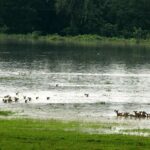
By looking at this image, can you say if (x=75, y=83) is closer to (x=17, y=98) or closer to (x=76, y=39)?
(x=17, y=98)

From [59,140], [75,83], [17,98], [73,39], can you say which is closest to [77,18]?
[73,39]

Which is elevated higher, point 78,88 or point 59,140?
point 59,140

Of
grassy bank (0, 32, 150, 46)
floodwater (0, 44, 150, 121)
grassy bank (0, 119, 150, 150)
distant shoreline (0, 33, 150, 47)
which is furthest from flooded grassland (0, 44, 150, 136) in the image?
grassy bank (0, 32, 150, 46)

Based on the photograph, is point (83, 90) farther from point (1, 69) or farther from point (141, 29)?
point (141, 29)

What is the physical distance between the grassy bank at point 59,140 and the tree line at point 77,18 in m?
107

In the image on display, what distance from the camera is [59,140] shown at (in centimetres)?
2162

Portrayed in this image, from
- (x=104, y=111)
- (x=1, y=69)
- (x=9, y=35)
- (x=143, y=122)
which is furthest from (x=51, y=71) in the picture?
(x=9, y=35)

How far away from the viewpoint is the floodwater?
122ft

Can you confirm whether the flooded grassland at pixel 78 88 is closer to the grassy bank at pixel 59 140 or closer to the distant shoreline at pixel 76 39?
the grassy bank at pixel 59 140

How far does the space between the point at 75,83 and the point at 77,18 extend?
3162 inches

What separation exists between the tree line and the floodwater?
1731 inches

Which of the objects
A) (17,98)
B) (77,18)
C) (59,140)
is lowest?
(77,18)

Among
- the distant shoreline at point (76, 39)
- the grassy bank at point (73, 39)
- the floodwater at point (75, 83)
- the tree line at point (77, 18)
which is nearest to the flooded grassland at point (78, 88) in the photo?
the floodwater at point (75, 83)

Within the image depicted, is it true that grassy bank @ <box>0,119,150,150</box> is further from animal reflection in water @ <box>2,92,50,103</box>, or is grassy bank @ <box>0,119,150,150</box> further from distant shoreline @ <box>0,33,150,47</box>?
distant shoreline @ <box>0,33,150,47</box>
